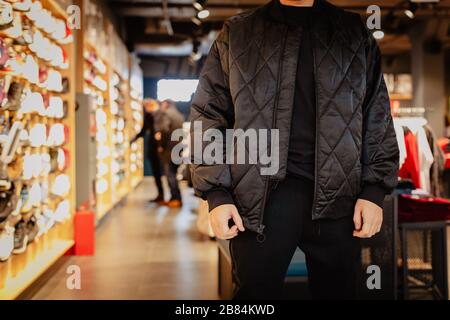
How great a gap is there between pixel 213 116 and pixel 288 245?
1.23 feet

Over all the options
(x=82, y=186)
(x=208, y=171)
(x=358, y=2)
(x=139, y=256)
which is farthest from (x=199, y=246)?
(x=358, y=2)

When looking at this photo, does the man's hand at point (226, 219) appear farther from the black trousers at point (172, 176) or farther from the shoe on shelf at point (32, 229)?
the black trousers at point (172, 176)

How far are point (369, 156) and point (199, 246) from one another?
3923mm

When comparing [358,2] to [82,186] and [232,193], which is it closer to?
[82,186]

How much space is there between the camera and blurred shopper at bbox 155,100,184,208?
8266 millimetres

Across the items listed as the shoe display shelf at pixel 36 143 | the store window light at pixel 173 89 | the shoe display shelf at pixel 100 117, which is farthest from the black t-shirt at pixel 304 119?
the store window light at pixel 173 89

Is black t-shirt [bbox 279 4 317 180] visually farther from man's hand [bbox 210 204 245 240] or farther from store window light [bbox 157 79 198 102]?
store window light [bbox 157 79 198 102]

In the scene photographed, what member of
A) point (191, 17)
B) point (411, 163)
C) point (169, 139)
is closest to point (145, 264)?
point (411, 163)

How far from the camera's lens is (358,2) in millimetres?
9250

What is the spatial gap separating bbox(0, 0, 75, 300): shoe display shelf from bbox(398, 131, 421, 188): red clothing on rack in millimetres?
2568

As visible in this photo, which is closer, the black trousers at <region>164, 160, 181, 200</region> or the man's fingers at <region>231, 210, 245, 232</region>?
the man's fingers at <region>231, 210, 245, 232</region>

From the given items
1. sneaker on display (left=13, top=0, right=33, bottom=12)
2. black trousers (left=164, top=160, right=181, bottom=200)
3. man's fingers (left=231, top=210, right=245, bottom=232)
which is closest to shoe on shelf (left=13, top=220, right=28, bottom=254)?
sneaker on display (left=13, top=0, right=33, bottom=12)

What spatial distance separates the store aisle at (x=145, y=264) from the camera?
3691 mm

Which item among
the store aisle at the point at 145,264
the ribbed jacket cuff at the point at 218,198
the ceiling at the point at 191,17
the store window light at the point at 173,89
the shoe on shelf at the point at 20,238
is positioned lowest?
the store aisle at the point at 145,264
